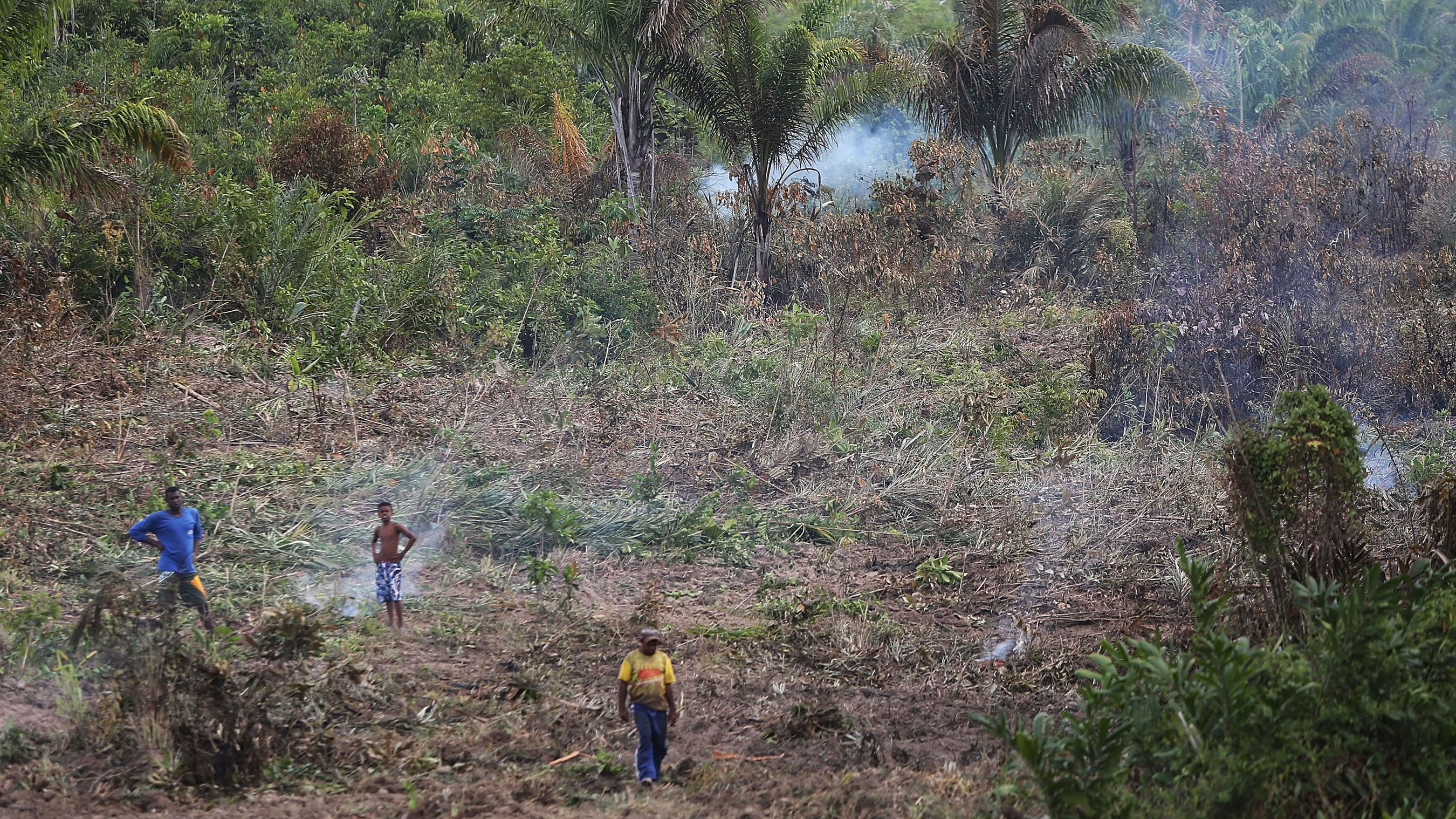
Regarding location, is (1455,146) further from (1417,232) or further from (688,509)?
(688,509)

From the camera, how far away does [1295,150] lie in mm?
20344

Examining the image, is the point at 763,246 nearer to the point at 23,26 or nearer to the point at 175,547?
the point at 23,26

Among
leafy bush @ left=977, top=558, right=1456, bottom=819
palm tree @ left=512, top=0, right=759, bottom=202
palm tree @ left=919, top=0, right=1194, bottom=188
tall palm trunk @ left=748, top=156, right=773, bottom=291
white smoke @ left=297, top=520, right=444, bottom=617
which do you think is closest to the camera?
leafy bush @ left=977, top=558, right=1456, bottom=819

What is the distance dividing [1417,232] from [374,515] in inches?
589

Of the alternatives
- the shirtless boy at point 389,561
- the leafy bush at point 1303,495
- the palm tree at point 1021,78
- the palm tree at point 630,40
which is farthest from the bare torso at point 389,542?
the palm tree at point 1021,78

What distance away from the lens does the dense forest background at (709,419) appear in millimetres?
5484

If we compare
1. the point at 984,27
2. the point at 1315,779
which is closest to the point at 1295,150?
the point at 984,27

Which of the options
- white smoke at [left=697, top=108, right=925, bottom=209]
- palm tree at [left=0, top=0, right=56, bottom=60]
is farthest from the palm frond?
white smoke at [left=697, top=108, right=925, bottom=209]

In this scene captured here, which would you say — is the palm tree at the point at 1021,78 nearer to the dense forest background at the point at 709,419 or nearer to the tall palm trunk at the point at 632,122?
the dense forest background at the point at 709,419

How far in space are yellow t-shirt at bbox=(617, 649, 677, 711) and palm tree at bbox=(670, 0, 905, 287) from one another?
35.9 ft

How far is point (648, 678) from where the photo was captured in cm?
559

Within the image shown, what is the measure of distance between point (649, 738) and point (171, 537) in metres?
3.50

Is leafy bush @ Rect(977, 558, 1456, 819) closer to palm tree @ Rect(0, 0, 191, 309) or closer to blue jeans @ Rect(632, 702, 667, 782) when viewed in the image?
blue jeans @ Rect(632, 702, 667, 782)

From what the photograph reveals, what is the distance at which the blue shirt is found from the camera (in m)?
7.28
